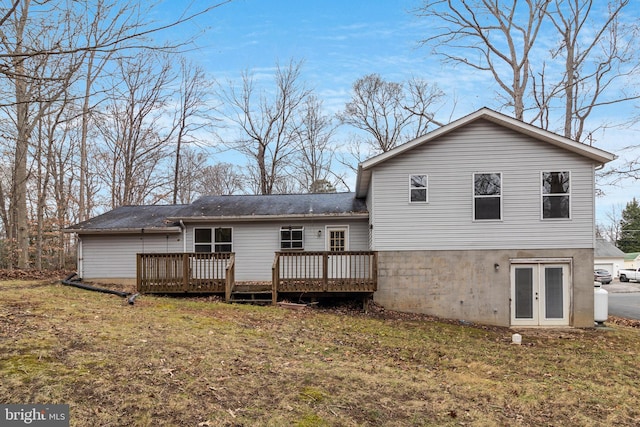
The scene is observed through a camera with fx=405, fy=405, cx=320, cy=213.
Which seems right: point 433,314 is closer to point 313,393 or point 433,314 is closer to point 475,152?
point 475,152

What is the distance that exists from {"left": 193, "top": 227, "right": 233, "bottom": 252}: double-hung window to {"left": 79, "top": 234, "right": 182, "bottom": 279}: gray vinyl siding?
2.22ft

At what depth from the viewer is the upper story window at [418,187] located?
485 inches

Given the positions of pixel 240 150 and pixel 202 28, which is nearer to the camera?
pixel 202 28

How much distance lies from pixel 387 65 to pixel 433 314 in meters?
14.5

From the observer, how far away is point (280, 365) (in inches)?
238

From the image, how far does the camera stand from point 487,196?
12.2 metres

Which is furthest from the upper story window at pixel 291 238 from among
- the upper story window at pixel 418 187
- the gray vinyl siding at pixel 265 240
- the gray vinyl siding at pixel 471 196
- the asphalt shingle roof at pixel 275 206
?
the upper story window at pixel 418 187

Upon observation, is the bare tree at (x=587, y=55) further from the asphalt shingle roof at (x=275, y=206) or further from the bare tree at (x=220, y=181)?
the bare tree at (x=220, y=181)

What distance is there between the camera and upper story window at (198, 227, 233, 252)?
14664 millimetres

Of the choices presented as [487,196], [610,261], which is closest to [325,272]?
[487,196]

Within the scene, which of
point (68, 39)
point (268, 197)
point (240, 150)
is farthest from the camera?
point (240, 150)

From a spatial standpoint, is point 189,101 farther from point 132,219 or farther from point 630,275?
point 630,275

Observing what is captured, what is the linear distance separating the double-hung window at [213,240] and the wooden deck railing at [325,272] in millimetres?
2801

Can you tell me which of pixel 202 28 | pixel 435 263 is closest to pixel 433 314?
pixel 435 263
